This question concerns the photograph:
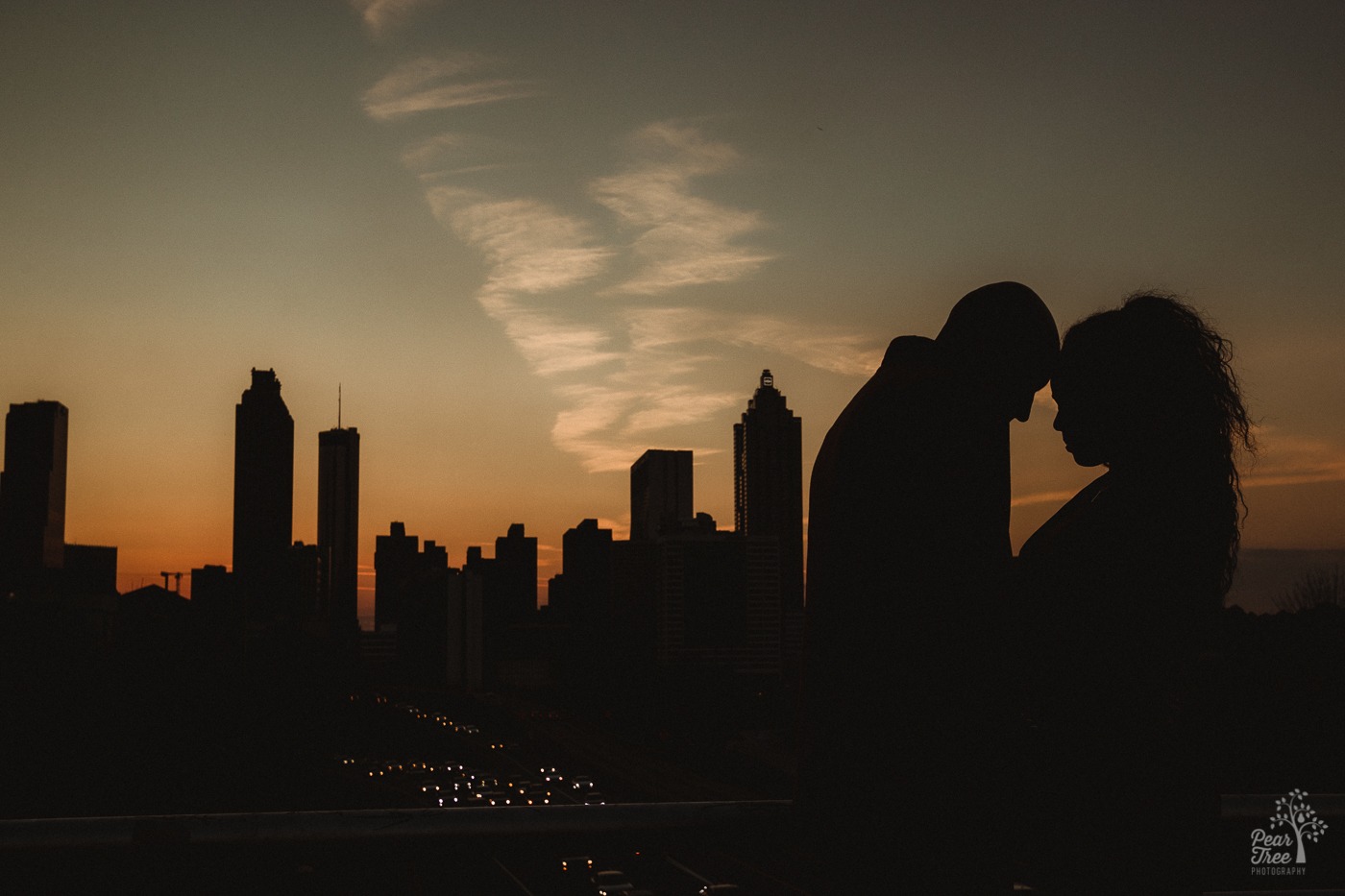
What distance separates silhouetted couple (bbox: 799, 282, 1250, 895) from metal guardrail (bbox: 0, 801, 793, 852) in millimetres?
486

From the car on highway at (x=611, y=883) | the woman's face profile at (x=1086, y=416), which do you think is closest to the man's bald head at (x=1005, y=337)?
the woman's face profile at (x=1086, y=416)

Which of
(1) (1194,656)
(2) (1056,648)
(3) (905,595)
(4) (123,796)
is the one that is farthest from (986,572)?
(4) (123,796)

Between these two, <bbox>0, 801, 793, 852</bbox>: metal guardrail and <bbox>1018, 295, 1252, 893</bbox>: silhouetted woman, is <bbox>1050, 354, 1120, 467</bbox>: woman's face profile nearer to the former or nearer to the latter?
<bbox>1018, 295, 1252, 893</bbox>: silhouetted woman

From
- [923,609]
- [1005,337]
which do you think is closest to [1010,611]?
[923,609]

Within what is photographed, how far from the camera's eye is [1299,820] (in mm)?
2201

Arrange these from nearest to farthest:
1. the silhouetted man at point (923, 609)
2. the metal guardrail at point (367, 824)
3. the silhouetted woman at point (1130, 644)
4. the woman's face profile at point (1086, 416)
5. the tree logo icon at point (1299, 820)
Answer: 1. the silhouetted man at point (923, 609)
2. the silhouetted woman at point (1130, 644)
3. the woman's face profile at point (1086, 416)
4. the metal guardrail at point (367, 824)
5. the tree logo icon at point (1299, 820)

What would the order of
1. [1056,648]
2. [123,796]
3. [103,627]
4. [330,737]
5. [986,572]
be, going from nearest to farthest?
[986,572] → [1056,648] → [123,796] → [330,737] → [103,627]

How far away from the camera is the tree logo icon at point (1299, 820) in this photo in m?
2.16

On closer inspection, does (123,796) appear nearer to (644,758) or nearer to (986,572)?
(986,572)

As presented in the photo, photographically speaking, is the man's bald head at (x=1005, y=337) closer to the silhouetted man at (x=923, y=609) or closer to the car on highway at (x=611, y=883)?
the silhouetted man at (x=923, y=609)

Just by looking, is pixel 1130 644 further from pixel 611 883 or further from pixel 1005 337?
pixel 611 883

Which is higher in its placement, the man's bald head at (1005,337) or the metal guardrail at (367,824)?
the man's bald head at (1005,337)

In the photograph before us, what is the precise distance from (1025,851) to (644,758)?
5190cm

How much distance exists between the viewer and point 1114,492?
4.86ft
